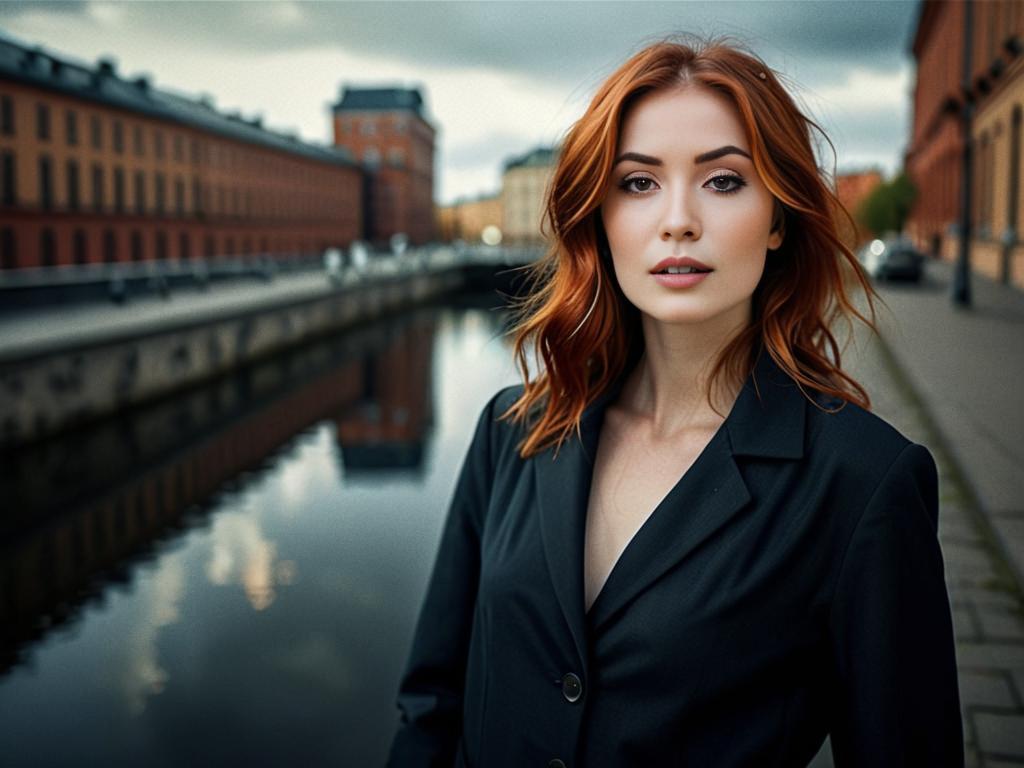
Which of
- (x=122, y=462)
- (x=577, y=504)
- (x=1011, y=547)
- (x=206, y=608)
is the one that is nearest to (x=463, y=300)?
(x=122, y=462)

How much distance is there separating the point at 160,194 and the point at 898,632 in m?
47.5

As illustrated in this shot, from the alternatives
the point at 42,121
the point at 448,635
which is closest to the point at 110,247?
the point at 42,121

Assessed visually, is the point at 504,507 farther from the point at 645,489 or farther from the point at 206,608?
the point at 206,608

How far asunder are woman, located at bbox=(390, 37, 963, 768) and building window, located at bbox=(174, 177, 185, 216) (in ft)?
157

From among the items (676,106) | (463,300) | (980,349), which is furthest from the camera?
(463,300)

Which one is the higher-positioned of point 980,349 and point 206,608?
point 980,349

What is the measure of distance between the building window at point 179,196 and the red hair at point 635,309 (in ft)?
157

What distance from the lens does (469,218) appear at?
131250 mm

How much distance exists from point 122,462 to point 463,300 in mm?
31432

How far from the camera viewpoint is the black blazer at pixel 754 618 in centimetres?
136

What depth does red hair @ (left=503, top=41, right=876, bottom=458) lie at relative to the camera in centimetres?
148

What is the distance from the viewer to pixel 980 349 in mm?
11820

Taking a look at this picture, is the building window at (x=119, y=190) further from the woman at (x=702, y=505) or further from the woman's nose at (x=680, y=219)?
the woman's nose at (x=680, y=219)

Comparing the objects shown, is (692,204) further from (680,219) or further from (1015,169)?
(1015,169)
